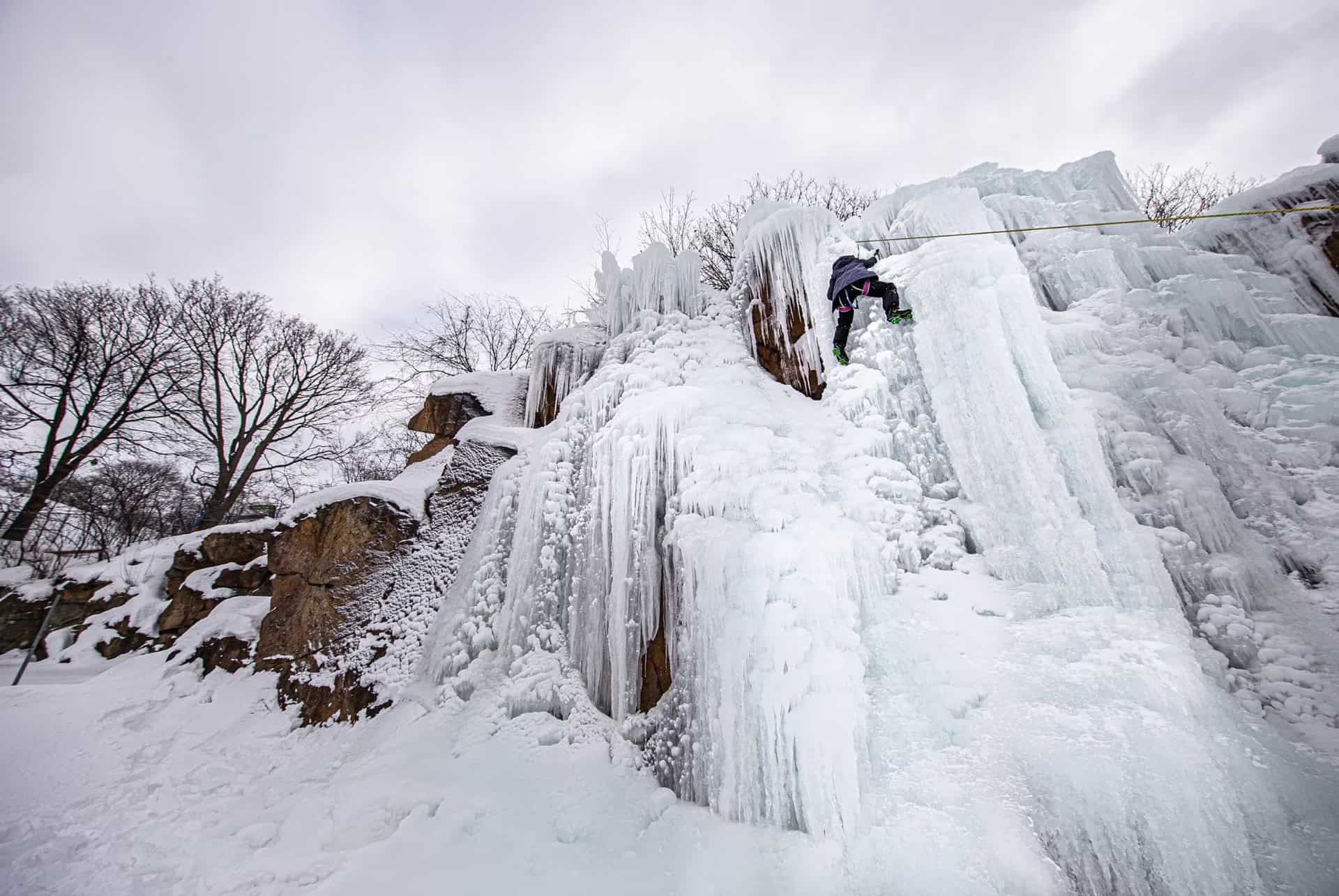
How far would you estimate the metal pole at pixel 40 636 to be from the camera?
550cm

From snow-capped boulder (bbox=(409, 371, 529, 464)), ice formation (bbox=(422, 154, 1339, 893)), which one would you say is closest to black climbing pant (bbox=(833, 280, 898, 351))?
ice formation (bbox=(422, 154, 1339, 893))

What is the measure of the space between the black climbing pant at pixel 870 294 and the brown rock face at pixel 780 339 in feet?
1.51

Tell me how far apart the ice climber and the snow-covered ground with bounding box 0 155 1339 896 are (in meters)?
0.21

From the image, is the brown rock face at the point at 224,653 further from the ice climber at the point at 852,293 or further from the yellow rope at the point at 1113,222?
the yellow rope at the point at 1113,222

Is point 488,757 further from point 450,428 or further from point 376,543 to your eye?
point 450,428

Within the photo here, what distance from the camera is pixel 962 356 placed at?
3.32 m

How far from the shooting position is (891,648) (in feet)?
8.90

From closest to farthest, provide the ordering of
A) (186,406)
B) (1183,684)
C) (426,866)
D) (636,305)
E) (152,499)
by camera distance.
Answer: (1183,684), (426,866), (636,305), (186,406), (152,499)

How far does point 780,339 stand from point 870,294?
1.09 m

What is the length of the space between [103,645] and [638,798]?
27.7ft

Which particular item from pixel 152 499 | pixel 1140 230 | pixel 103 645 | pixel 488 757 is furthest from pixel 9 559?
pixel 1140 230

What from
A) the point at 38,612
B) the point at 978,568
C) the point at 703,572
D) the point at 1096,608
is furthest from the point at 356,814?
the point at 38,612

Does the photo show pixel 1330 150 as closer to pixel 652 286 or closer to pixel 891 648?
pixel 891 648

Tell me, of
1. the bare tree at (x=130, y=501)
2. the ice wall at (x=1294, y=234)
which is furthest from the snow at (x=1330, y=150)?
the bare tree at (x=130, y=501)
